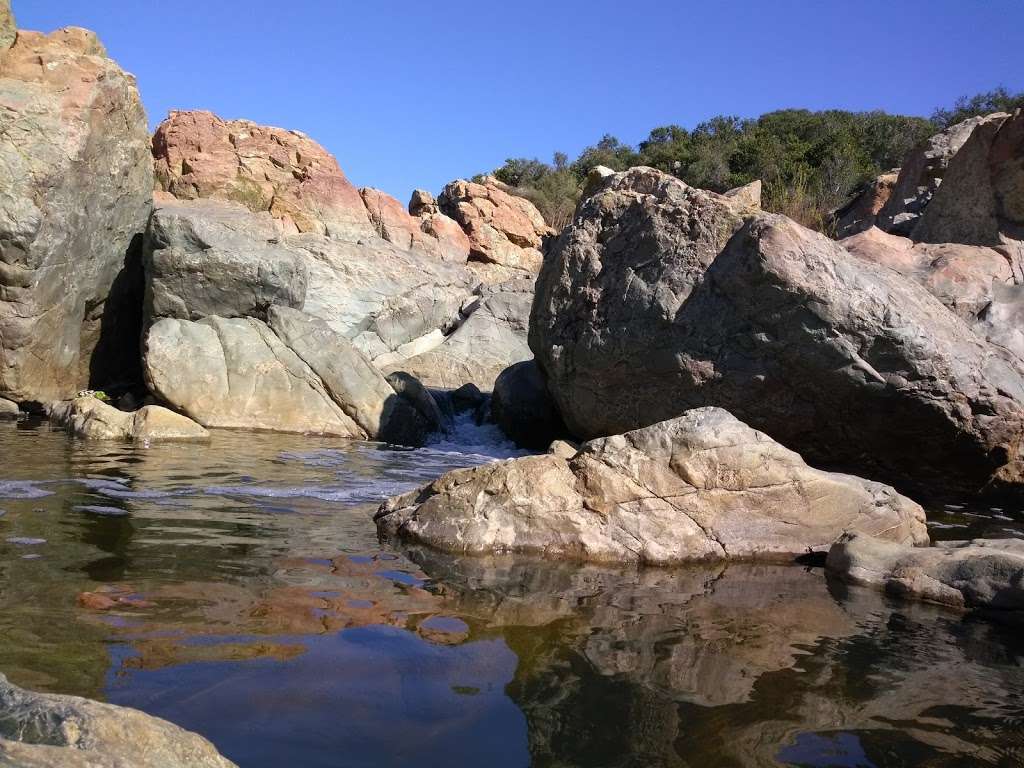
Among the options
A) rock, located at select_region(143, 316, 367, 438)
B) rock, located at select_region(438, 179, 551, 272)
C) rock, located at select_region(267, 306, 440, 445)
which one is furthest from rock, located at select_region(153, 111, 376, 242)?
rock, located at select_region(143, 316, 367, 438)

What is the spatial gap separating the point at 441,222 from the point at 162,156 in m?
7.22

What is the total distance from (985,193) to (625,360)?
221 inches

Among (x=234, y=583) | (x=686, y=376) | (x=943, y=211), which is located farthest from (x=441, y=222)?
(x=234, y=583)

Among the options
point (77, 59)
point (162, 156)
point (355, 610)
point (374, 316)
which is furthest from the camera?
point (162, 156)

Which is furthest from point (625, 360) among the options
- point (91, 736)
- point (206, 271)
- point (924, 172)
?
point (924, 172)

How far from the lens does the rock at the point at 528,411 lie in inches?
420

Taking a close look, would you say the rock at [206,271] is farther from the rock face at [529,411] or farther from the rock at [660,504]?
the rock at [660,504]

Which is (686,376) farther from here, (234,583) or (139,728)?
(139,728)

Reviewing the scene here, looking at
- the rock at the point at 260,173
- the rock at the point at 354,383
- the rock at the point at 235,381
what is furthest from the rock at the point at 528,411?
the rock at the point at 260,173

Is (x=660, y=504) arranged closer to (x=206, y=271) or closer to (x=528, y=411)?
(x=528, y=411)

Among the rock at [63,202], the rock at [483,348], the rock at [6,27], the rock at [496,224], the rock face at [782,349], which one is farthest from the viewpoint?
the rock at [496,224]

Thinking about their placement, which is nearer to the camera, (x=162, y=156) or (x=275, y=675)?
(x=275, y=675)

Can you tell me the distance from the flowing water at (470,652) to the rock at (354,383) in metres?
5.71

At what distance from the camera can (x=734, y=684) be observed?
2676 millimetres
